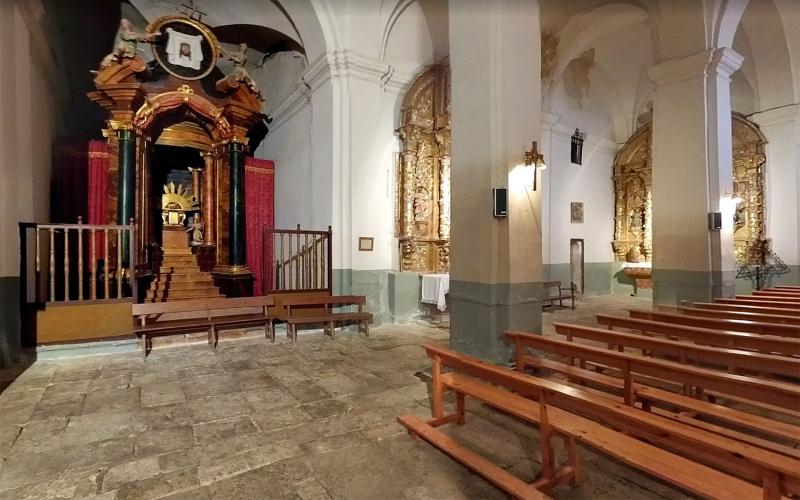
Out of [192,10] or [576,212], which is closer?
[192,10]

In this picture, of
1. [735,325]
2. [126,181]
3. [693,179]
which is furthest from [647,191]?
[126,181]

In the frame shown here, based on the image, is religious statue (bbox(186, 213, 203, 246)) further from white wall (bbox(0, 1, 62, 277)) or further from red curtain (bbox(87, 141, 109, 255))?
white wall (bbox(0, 1, 62, 277))

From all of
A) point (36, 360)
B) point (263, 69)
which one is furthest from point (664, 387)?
point (263, 69)

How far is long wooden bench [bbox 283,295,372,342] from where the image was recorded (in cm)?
590

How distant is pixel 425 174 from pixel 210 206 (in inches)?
183

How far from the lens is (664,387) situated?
357cm

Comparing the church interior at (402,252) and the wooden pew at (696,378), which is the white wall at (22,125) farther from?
the wooden pew at (696,378)

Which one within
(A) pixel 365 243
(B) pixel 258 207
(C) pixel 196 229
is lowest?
(A) pixel 365 243

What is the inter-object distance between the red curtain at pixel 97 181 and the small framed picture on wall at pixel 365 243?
5109mm

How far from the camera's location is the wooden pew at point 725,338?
2951 mm

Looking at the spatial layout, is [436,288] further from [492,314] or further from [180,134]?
[180,134]

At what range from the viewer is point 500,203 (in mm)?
4082

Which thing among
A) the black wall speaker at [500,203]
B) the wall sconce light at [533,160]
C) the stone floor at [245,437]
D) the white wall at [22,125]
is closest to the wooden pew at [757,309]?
the wall sconce light at [533,160]

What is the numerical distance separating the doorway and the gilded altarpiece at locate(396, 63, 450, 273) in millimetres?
5320
